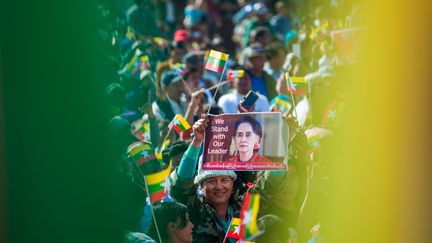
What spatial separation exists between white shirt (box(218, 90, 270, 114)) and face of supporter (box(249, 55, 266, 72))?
46.6 inches

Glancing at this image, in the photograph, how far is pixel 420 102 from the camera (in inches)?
161

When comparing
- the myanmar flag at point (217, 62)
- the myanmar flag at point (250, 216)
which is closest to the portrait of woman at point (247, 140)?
the myanmar flag at point (217, 62)

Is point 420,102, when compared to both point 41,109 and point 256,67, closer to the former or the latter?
point 41,109

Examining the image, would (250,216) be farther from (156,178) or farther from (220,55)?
(220,55)

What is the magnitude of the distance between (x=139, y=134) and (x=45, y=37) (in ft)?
6.70

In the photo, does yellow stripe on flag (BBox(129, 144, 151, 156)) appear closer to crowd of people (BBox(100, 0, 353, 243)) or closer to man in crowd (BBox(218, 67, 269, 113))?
crowd of people (BBox(100, 0, 353, 243))

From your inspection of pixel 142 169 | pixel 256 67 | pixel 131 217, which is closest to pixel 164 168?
pixel 142 169

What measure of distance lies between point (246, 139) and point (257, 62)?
441 centimetres

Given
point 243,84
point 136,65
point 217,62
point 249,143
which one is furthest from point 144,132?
point 243,84

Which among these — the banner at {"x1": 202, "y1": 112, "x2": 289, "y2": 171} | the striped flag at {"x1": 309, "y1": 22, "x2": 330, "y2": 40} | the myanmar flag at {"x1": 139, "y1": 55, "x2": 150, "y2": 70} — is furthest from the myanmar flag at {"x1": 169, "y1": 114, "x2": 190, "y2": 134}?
the striped flag at {"x1": 309, "y1": 22, "x2": 330, "y2": 40}

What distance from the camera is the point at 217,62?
568 centimetres

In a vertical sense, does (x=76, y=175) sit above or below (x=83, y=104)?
below

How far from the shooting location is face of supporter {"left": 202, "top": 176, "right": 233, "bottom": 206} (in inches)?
208

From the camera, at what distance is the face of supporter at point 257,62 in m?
9.27
